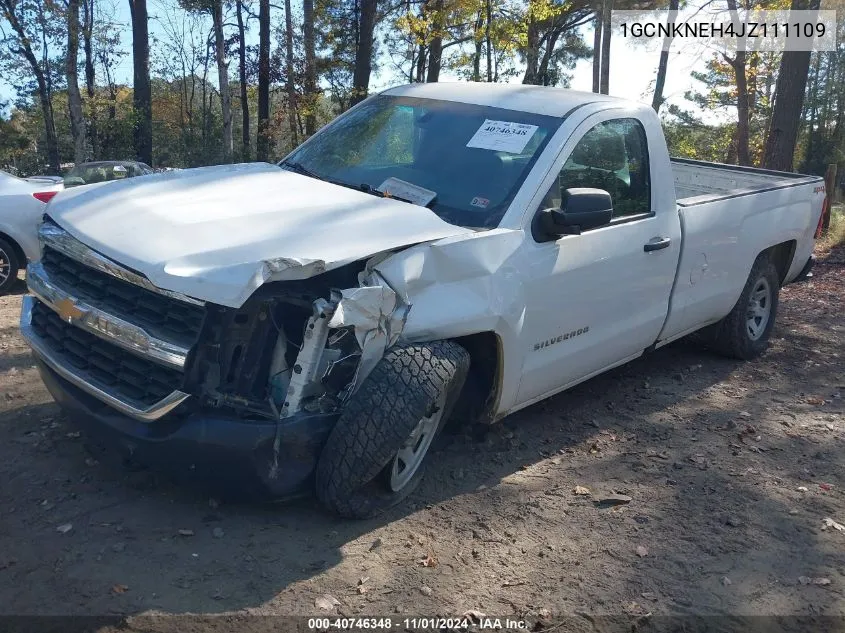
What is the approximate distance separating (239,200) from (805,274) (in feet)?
17.6

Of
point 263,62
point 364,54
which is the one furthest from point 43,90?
point 364,54

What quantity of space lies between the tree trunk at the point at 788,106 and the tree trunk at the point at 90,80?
58.0 feet

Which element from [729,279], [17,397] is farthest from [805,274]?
[17,397]

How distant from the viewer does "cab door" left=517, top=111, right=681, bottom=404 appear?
432cm

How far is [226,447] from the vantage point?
3.26 m

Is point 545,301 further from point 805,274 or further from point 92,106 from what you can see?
point 92,106

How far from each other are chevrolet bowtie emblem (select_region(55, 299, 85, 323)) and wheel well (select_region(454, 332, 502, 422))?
178cm

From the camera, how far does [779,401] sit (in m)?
5.86

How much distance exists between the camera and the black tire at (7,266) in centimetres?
757

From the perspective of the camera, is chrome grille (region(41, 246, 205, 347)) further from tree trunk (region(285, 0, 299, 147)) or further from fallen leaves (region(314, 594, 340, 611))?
tree trunk (region(285, 0, 299, 147))

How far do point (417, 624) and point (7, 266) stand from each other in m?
6.19

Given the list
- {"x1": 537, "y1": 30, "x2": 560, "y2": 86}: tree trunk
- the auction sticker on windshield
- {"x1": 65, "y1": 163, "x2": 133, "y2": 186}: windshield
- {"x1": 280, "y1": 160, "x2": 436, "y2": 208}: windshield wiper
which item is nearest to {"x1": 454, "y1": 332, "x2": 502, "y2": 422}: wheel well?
{"x1": 280, "y1": 160, "x2": 436, "y2": 208}: windshield wiper

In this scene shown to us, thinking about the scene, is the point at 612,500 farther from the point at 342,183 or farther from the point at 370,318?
the point at 342,183

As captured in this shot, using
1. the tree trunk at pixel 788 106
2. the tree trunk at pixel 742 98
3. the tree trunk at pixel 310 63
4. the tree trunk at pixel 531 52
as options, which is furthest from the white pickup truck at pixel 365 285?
the tree trunk at pixel 742 98
